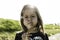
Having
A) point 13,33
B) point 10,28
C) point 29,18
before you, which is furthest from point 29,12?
point 10,28

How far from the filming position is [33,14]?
2.60m

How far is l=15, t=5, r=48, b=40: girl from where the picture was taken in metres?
2.59

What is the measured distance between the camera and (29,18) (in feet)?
8.46

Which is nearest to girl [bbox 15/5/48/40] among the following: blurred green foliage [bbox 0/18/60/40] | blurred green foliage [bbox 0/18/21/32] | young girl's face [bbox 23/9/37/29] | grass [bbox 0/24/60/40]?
young girl's face [bbox 23/9/37/29]

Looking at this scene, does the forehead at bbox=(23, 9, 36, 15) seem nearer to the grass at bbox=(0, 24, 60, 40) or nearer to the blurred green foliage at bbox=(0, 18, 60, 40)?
the grass at bbox=(0, 24, 60, 40)

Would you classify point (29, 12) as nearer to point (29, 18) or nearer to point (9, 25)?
point (29, 18)

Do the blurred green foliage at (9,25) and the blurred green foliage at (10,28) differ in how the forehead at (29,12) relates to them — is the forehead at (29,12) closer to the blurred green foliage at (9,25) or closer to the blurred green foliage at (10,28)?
the blurred green foliage at (10,28)

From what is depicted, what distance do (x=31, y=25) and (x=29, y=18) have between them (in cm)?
10

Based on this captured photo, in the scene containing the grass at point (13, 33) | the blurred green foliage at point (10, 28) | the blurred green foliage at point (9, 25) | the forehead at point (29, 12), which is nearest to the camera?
the forehead at point (29, 12)

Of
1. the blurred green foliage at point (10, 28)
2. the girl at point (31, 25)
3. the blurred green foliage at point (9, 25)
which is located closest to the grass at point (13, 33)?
the blurred green foliage at point (10, 28)

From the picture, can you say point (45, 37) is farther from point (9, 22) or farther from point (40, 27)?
point (9, 22)

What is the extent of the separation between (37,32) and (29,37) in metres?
0.12

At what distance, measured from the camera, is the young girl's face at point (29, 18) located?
8.47ft

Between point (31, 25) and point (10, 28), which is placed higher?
point (31, 25)
